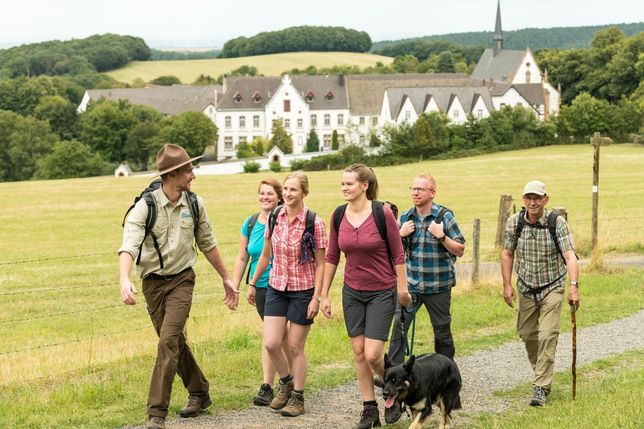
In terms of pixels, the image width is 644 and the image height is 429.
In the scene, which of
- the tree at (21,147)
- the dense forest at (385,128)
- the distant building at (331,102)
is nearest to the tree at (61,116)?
the dense forest at (385,128)

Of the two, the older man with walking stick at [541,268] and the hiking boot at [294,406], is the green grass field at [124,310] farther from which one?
the older man with walking stick at [541,268]

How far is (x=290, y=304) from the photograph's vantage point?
347 inches

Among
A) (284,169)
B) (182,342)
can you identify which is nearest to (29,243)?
(182,342)

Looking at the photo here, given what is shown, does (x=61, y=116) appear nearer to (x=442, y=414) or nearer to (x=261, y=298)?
(x=261, y=298)

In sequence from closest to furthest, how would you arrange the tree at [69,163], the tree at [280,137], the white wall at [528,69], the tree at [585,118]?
the tree at [585,118]
the tree at [69,163]
the tree at [280,137]
the white wall at [528,69]

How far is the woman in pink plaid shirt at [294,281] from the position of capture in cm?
864

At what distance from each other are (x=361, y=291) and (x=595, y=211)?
13740 mm

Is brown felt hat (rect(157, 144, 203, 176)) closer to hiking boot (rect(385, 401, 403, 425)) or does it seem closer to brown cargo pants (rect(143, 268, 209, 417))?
brown cargo pants (rect(143, 268, 209, 417))

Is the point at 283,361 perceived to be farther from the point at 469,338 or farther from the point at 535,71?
the point at 535,71

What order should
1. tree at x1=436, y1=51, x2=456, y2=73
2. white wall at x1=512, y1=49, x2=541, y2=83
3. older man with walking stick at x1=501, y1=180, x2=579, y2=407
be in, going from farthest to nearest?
tree at x1=436, y1=51, x2=456, y2=73, white wall at x1=512, y1=49, x2=541, y2=83, older man with walking stick at x1=501, y1=180, x2=579, y2=407

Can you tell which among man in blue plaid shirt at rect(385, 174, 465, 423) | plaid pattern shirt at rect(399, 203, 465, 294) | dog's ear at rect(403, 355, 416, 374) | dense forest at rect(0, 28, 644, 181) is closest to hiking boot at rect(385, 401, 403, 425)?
dog's ear at rect(403, 355, 416, 374)

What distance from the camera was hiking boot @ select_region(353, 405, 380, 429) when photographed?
8.15 m

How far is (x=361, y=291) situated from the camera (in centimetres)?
827

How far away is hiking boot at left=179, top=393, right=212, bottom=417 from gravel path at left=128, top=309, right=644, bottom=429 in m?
0.07
